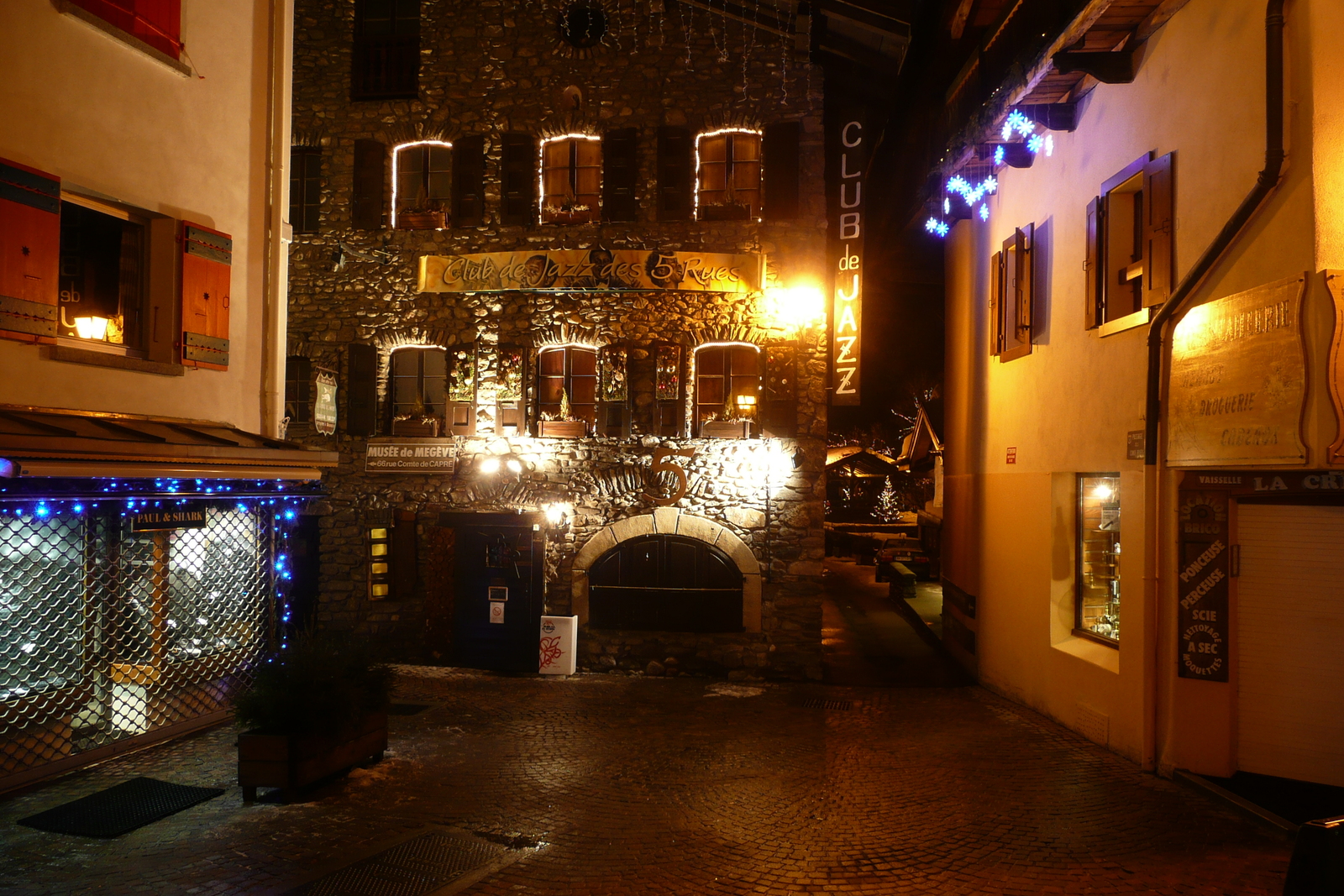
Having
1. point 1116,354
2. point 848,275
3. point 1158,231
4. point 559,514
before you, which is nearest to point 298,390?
point 559,514

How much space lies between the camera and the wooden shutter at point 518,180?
38.2ft

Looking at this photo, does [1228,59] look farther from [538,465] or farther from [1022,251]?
[538,465]

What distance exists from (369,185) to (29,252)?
19.3 ft

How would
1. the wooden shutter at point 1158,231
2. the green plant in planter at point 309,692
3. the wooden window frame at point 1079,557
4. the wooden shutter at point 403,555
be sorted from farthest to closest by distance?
the wooden shutter at point 403,555, the wooden window frame at point 1079,557, the wooden shutter at point 1158,231, the green plant in planter at point 309,692

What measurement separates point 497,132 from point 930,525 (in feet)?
48.4

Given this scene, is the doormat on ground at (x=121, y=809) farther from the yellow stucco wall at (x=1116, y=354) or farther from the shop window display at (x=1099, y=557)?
the shop window display at (x=1099, y=557)

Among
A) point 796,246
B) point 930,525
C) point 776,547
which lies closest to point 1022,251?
point 796,246

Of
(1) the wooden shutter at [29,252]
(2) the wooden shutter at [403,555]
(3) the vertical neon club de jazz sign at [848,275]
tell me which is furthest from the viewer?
(2) the wooden shutter at [403,555]

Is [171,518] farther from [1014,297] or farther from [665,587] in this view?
[1014,297]

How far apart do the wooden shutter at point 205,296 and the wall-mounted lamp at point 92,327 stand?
632 millimetres

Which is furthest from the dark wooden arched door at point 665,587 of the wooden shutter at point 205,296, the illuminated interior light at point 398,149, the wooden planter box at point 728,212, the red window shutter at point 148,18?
the red window shutter at point 148,18

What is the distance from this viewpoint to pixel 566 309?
11.6 metres

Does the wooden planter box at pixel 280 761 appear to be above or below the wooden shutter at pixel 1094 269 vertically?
below

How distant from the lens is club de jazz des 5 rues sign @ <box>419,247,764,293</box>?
11.2 metres
